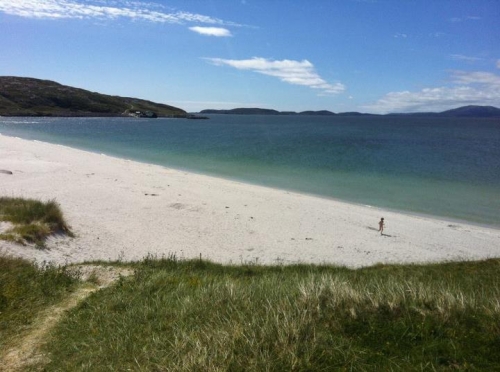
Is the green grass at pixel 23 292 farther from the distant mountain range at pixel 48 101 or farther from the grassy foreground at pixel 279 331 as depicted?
the distant mountain range at pixel 48 101

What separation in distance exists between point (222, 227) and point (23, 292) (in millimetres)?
11765

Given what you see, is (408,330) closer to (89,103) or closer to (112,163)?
(112,163)

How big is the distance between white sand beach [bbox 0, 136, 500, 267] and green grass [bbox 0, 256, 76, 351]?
3.02 meters

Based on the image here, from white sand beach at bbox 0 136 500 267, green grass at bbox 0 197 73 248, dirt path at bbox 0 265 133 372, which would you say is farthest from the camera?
white sand beach at bbox 0 136 500 267

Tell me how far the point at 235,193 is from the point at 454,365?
22831mm

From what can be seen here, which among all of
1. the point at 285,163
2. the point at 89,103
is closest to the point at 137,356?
the point at 285,163

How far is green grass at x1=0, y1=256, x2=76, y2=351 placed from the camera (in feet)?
20.5

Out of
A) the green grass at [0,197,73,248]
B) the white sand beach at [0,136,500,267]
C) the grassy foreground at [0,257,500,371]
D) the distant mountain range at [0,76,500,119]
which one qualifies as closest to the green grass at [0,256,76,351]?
the grassy foreground at [0,257,500,371]

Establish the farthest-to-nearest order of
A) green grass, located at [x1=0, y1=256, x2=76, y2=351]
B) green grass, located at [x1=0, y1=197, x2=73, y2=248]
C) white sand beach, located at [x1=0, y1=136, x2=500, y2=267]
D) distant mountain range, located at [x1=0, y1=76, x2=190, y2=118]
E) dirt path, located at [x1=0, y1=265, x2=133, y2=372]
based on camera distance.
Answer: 1. distant mountain range, located at [x1=0, y1=76, x2=190, y2=118]
2. white sand beach, located at [x1=0, y1=136, x2=500, y2=267]
3. green grass, located at [x1=0, y1=197, x2=73, y2=248]
4. green grass, located at [x1=0, y1=256, x2=76, y2=351]
5. dirt path, located at [x1=0, y1=265, x2=133, y2=372]

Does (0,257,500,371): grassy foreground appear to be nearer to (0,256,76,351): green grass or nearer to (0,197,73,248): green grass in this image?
(0,256,76,351): green grass

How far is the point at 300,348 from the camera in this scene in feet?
15.8

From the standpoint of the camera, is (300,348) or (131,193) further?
(131,193)

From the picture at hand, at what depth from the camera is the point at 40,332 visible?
19.9ft

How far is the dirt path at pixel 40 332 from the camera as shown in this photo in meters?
5.28
